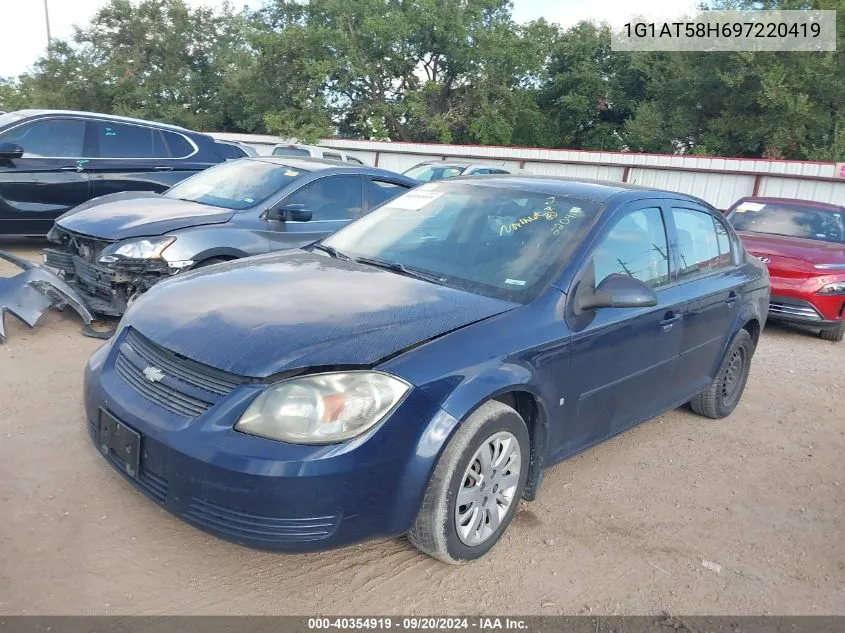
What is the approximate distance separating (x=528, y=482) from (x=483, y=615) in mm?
728

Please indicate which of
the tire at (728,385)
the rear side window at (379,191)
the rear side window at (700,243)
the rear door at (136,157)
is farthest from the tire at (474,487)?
the rear door at (136,157)

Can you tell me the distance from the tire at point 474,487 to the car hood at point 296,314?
436 millimetres

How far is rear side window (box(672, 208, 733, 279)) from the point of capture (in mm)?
4184

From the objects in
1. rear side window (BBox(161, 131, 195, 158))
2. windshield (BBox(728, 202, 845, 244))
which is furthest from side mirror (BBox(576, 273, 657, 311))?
rear side window (BBox(161, 131, 195, 158))

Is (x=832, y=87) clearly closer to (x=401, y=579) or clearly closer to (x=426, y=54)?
(x=426, y=54)

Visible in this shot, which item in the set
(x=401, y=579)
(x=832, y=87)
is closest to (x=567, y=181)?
(x=401, y=579)

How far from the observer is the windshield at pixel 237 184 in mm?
6031

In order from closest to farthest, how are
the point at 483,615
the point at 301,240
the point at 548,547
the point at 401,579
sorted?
the point at 483,615, the point at 401,579, the point at 548,547, the point at 301,240

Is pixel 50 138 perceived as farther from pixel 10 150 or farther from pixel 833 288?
pixel 833 288

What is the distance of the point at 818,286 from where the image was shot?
743cm

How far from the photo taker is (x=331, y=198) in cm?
636

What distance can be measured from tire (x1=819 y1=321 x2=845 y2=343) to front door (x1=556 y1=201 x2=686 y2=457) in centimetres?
486

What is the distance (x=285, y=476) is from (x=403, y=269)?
144cm

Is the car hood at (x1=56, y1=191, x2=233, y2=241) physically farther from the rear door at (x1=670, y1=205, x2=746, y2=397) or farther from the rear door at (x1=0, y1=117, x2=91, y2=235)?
the rear door at (x1=670, y1=205, x2=746, y2=397)
